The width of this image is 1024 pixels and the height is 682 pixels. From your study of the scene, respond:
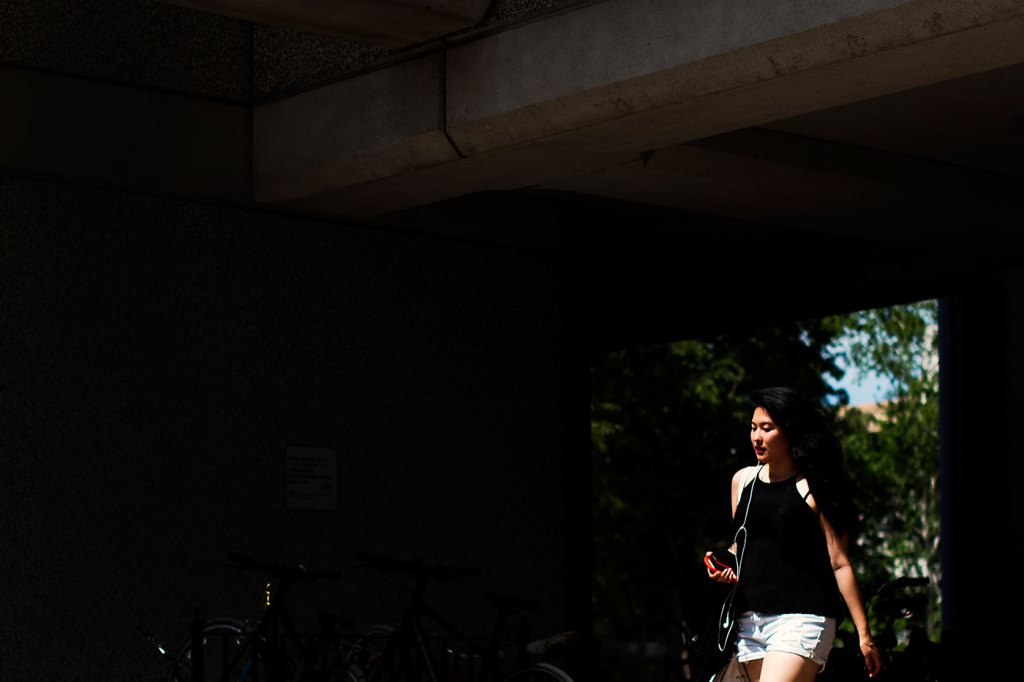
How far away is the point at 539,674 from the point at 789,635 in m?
2.41

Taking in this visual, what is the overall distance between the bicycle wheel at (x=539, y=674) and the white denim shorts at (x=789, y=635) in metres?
1.87

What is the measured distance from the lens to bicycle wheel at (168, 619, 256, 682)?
9109mm

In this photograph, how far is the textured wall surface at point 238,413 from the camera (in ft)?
31.3

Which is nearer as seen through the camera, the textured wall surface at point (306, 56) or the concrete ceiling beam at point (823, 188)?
the textured wall surface at point (306, 56)

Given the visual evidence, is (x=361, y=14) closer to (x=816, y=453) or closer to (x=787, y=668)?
(x=816, y=453)

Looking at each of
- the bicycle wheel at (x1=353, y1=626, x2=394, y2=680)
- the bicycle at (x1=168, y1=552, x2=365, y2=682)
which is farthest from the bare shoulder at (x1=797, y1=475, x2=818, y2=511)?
the bicycle at (x1=168, y1=552, x2=365, y2=682)

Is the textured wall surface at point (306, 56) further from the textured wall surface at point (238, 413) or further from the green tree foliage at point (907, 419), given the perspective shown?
the green tree foliage at point (907, 419)

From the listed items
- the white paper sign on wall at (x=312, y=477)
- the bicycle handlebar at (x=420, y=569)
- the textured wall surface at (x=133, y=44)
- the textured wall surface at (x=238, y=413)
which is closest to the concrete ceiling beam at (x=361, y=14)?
the textured wall surface at (x=133, y=44)

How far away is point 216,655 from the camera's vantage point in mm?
10016

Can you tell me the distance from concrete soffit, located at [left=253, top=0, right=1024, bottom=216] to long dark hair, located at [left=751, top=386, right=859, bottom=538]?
1.60 m

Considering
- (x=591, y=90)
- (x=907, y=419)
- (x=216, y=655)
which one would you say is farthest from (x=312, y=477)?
(x=907, y=419)

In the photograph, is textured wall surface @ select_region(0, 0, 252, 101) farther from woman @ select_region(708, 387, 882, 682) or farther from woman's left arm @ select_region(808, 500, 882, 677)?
woman's left arm @ select_region(808, 500, 882, 677)

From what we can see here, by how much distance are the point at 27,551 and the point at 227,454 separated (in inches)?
52.9

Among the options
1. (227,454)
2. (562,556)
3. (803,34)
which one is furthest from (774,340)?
(803,34)
